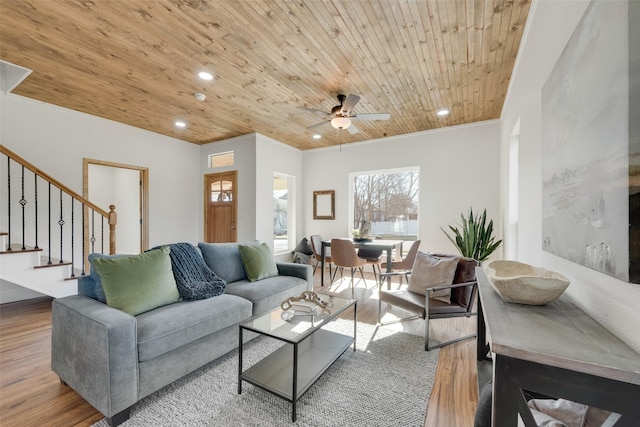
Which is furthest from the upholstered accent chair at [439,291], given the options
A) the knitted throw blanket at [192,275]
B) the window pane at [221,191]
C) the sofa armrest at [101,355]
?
the window pane at [221,191]

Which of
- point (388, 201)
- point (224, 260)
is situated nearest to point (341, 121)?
point (224, 260)

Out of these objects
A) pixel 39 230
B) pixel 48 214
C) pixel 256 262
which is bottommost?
pixel 256 262

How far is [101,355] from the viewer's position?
145cm

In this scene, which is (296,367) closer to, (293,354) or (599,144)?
(293,354)

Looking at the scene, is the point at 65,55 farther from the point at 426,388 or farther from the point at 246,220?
the point at 426,388

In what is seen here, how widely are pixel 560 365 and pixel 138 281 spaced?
2252 mm

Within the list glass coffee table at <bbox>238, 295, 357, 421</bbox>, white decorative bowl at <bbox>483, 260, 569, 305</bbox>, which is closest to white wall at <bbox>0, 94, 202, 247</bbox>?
glass coffee table at <bbox>238, 295, 357, 421</bbox>

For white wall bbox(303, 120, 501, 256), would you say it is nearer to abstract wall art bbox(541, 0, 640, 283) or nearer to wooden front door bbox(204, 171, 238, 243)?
wooden front door bbox(204, 171, 238, 243)

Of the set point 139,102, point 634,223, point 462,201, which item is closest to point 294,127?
point 139,102

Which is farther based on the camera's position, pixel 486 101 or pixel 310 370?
pixel 486 101

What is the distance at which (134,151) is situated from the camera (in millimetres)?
4715

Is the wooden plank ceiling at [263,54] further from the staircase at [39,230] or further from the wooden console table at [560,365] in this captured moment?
the wooden console table at [560,365]

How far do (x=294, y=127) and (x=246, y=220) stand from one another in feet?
6.51

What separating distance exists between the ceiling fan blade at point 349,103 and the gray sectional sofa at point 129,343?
235 centimetres
